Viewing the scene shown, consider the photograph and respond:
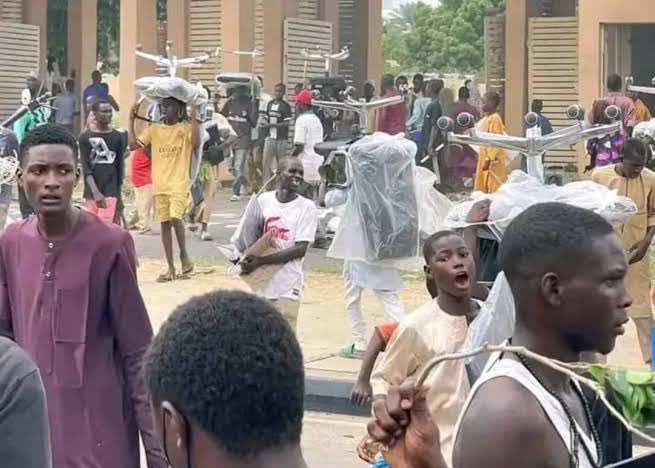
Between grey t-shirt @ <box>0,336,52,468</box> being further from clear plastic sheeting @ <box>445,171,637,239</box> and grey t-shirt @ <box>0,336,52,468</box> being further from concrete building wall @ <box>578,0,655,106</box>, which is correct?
concrete building wall @ <box>578,0,655,106</box>

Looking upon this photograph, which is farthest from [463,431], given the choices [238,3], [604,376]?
[238,3]

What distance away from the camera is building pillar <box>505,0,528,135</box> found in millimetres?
26656

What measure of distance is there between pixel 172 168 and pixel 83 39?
18.9 metres

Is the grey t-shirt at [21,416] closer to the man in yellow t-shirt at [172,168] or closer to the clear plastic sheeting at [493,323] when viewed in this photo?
the clear plastic sheeting at [493,323]

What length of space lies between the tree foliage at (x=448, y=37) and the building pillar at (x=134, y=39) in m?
37.9

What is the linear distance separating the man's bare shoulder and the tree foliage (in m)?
61.6

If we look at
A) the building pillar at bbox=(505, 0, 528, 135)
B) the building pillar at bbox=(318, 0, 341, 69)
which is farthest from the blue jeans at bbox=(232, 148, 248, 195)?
the building pillar at bbox=(318, 0, 341, 69)

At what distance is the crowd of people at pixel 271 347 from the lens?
2.17 metres

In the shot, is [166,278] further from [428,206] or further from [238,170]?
[238,170]

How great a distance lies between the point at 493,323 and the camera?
17.8 feet

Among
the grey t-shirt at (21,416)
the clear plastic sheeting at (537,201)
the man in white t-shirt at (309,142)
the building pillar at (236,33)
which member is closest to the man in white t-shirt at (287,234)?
the clear plastic sheeting at (537,201)

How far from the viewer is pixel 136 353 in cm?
460

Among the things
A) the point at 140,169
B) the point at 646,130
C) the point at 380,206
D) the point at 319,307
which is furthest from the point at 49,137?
the point at 140,169

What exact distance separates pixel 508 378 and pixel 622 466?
23.8 inches
